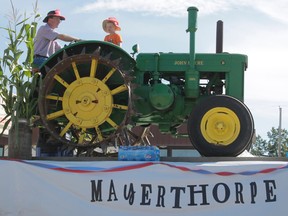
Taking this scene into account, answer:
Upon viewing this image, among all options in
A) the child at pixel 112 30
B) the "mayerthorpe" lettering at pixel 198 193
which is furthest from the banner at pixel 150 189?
the child at pixel 112 30

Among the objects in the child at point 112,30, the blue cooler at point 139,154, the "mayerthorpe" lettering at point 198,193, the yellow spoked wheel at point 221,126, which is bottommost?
the "mayerthorpe" lettering at point 198,193

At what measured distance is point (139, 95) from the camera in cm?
559

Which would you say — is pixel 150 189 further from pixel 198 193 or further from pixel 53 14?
pixel 53 14

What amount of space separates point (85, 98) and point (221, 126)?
4.86 feet

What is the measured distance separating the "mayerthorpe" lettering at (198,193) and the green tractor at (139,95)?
0.67 meters

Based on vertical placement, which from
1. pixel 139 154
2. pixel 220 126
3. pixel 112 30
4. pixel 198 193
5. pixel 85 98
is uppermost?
pixel 112 30

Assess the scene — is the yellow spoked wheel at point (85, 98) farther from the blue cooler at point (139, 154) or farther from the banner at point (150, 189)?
the banner at point (150, 189)

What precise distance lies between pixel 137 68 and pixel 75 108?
907 mm

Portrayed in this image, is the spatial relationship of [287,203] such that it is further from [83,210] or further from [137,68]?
[137,68]

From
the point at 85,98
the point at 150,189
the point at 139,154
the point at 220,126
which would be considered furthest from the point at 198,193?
the point at 85,98

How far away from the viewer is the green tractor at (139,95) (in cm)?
498

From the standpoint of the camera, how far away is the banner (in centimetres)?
430

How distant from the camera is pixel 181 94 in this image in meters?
5.57

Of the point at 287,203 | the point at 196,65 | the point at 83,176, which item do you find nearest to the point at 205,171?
the point at 287,203
